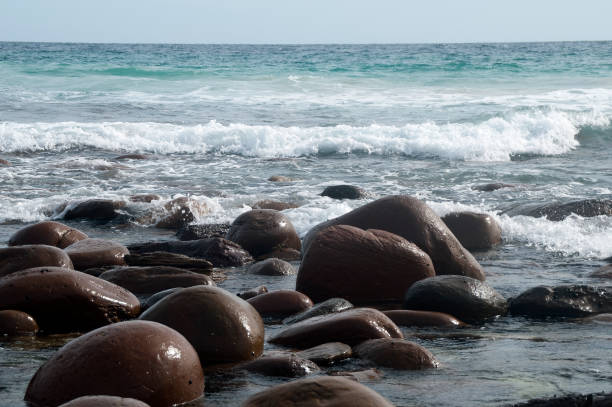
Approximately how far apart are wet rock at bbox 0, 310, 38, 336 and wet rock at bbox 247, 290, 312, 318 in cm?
145

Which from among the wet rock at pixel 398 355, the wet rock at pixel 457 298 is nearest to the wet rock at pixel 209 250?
the wet rock at pixel 457 298

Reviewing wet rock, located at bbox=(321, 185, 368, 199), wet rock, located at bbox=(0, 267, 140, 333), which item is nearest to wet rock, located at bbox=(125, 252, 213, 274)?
wet rock, located at bbox=(0, 267, 140, 333)

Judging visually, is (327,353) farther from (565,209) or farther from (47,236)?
(565,209)

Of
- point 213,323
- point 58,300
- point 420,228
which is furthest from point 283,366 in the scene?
point 420,228

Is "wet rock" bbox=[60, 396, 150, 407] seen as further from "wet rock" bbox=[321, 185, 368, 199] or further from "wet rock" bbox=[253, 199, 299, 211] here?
"wet rock" bbox=[321, 185, 368, 199]

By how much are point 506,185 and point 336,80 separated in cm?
1966

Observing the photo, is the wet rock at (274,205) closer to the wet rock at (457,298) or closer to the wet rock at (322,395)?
the wet rock at (457,298)

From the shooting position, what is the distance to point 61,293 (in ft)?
17.5

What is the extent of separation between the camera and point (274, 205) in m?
10.4

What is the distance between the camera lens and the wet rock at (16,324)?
17.0 ft

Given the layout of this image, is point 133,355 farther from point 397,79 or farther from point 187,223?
point 397,79

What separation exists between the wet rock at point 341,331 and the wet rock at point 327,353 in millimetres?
120

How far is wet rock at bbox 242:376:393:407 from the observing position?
3.09 m

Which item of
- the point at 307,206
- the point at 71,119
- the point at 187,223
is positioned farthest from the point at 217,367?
the point at 71,119
